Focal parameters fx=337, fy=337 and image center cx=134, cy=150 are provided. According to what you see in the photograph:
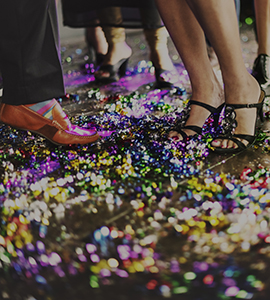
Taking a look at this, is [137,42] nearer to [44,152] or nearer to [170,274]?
[44,152]

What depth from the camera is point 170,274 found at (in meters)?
0.63

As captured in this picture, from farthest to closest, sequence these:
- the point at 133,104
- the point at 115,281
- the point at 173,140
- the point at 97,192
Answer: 1. the point at 133,104
2. the point at 173,140
3. the point at 97,192
4. the point at 115,281

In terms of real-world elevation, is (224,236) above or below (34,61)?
below

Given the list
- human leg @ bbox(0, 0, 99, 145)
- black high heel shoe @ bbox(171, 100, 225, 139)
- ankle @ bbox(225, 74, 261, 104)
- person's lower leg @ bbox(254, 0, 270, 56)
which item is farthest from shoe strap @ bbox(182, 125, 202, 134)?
person's lower leg @ bbox(254, 0, 270, 56)

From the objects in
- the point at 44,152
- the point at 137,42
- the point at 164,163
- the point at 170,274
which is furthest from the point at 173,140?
the point at 137,42

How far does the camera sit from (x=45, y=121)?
1.12 metres

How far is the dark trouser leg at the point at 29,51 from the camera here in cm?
101

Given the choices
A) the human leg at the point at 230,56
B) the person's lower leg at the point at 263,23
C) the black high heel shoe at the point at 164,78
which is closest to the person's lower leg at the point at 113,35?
the black high heel shoe at the point at 164,78

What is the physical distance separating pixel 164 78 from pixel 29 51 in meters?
0.89

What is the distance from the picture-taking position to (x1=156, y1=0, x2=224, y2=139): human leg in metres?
1.14

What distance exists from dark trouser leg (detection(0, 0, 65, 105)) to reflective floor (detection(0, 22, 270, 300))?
0.20 metres

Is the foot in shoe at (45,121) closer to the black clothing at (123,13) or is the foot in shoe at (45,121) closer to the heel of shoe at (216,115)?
the heel of shoe at (216,115)

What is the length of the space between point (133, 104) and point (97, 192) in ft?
2.40

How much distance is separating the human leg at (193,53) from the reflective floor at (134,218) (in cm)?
7
